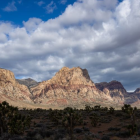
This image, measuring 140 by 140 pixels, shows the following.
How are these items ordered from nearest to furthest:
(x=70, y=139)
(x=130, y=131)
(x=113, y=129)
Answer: (x=70, y=139) → (x=130, y=131) → (x=113, y=129)

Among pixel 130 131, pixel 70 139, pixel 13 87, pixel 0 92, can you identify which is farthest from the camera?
pixel 13 87

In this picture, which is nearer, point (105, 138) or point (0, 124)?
point (105, 138)

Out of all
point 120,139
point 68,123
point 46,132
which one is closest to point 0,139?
point 46,132

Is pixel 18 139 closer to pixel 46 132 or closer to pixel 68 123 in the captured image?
pixel 46 132

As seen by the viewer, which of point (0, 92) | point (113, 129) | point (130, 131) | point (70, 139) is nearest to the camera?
point (70, 139)

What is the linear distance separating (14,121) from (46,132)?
15.5ft

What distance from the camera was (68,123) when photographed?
64.4 ft

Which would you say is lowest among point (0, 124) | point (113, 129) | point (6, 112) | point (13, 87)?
point (113, 129)

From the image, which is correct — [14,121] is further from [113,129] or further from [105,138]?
[113,129]

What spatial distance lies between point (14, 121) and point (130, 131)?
15828 mm

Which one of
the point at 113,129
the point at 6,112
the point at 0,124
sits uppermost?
the point at 6,112

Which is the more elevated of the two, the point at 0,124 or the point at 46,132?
the point at 0,124

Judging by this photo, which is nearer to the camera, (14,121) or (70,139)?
(70,139)

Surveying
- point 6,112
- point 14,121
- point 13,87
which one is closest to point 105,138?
point 14,121
